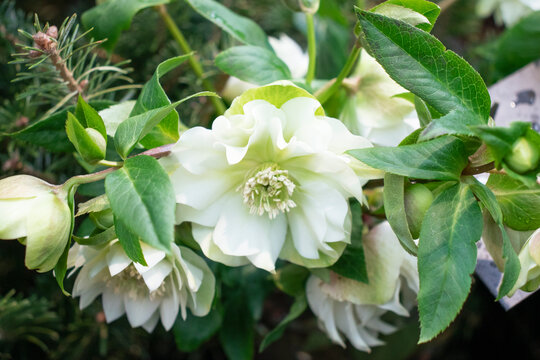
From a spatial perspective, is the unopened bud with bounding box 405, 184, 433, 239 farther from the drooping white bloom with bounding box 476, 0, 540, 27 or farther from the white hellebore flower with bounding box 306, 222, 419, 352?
the drooping white bloom with bounding box 476, 0, 540, 27

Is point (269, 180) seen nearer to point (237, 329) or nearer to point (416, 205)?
point (416, 205)

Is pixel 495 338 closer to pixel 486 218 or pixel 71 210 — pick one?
pixel 486 218

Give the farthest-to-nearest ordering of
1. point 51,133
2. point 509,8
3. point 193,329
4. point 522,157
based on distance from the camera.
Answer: point 509,8 → point 193,329 → point 51,133 → point 522,157

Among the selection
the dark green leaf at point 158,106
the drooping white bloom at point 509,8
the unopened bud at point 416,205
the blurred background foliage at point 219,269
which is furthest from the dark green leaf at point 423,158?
the drooping white bloom at point 509,8

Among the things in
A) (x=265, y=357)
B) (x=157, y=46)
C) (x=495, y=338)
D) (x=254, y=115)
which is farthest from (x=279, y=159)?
(x=495, y=338)

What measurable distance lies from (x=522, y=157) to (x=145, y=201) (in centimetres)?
20

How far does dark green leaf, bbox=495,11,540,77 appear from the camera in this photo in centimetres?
55

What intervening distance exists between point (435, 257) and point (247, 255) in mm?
115

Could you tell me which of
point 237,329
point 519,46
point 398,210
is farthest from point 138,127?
point 519,46

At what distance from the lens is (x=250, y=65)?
1.29 ft

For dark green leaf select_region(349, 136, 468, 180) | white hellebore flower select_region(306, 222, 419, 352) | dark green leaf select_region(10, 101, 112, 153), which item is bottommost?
white hellebore flower select_region(306, 222, 419, 352)

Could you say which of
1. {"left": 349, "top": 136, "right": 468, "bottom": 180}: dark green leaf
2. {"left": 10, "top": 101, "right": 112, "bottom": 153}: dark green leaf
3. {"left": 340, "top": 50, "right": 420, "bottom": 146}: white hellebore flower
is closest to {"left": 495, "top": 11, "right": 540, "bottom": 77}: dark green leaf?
{"left": 340, "top": 50, "right": 420, "bottom": 146}: white hellebore flower

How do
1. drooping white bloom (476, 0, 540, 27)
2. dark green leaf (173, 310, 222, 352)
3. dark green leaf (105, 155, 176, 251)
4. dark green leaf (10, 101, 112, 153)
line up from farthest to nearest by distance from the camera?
1. drooping white bloom (476, 0, 540, 27)
2. dark green leaf (173, 310, 222, 352)
3. dark green leaf (10, 101, 112, 153)
4. dark green leaf (105, 155, 176, 251)

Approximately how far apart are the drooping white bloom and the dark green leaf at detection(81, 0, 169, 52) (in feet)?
1.38
